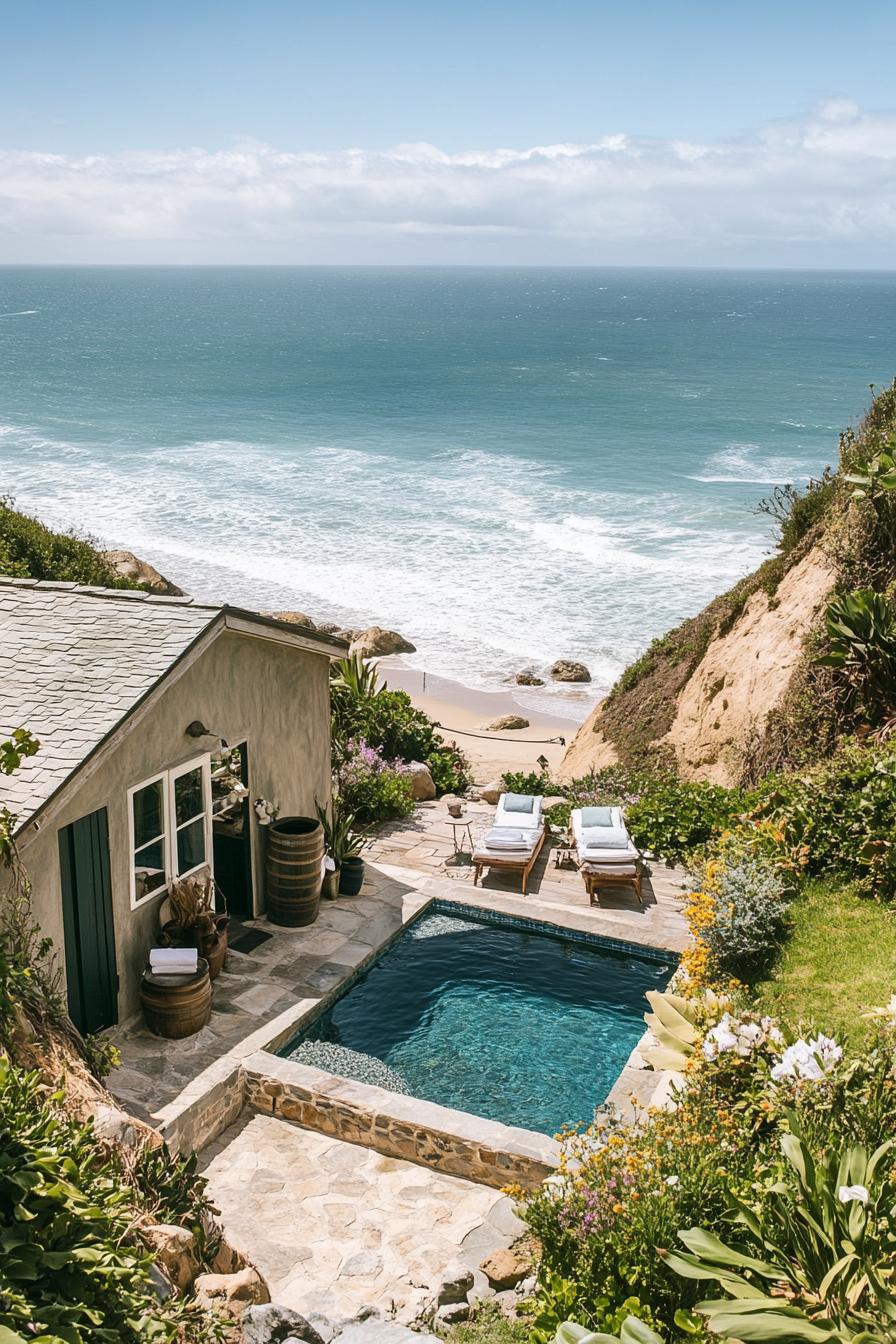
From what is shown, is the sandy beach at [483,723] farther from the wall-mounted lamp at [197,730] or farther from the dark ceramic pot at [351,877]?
the wall-mounted lamp at [197,730]

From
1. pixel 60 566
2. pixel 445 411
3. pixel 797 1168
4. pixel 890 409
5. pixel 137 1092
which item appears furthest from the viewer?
pixel 445 411

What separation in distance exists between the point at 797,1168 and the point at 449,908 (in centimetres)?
816

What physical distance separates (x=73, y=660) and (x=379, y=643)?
2206cm

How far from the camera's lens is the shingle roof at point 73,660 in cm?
938

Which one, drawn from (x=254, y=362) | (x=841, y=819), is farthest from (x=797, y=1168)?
(x=254, y=362)

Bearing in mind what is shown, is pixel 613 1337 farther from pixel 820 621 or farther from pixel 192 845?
pixel 820 621

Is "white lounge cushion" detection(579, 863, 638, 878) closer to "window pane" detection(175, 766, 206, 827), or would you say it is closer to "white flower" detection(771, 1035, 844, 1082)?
"window pane" detection(175, 766, 206, 827)

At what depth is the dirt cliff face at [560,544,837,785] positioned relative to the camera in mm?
17438

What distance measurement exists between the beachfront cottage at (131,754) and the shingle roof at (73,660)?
2 centimetres

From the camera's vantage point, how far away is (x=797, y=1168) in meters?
6.17

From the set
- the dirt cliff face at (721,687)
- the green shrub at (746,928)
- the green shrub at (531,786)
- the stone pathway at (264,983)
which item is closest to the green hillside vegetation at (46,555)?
the green shrub at (531,786)

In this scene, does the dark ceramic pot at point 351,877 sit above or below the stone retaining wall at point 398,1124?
above

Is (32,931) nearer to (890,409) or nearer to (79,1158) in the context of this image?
(79,1158)

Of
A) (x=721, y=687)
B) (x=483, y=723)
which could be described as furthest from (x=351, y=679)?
(x=483, y=723)
